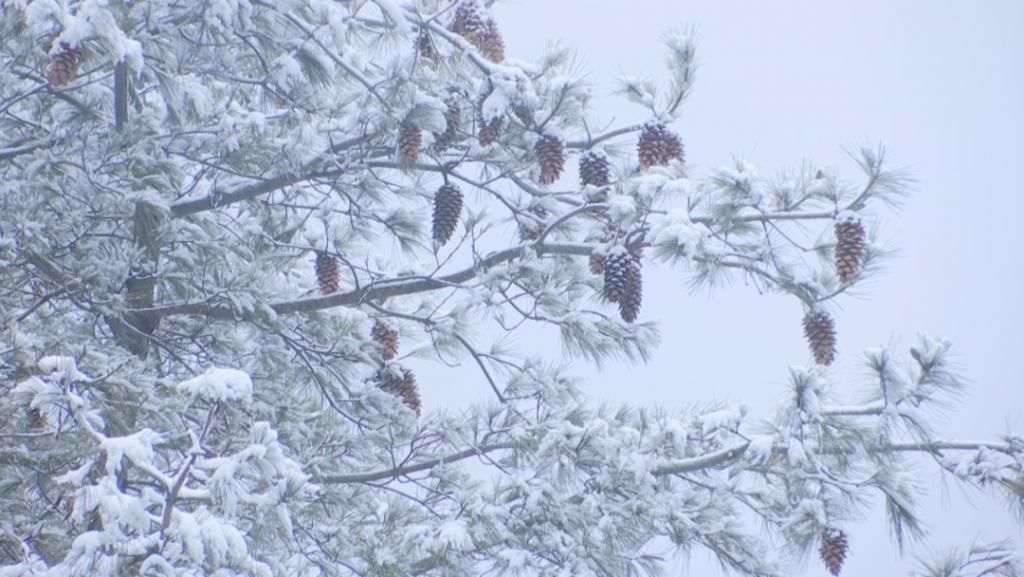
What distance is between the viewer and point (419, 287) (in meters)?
4.29

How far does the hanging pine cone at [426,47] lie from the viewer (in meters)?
4.08

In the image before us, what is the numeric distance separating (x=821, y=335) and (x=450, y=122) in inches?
58.4

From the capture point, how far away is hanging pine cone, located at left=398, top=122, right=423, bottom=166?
3919mm

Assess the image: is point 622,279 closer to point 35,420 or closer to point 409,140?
point 409,140

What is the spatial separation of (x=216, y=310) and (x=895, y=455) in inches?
96.5

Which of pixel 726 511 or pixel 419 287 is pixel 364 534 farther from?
pixel 726 511

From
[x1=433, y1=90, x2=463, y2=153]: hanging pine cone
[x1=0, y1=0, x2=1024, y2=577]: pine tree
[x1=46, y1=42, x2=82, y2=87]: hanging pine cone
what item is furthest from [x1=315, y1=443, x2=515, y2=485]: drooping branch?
[x1=46, y1=42, x2=82, y2=87]: hanging pine cone

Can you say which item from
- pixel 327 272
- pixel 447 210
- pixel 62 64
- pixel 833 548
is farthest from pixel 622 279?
pixel 62 64

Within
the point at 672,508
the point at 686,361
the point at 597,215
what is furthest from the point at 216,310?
the point at 686,361

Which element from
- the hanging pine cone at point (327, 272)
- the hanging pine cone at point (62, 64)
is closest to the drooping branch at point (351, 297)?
the hanging pine cone at point (327, 272)

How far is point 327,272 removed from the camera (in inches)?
177

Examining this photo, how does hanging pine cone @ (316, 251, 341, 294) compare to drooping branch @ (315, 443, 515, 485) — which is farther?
hanging pine cone @ (316, 251, 341, 294)

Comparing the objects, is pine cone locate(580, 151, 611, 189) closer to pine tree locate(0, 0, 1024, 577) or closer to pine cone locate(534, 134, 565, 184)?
pine tree locate(0, 0, 1024, 577)

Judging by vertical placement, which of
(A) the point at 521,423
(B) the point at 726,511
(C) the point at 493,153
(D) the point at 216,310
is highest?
(C) the point at 493,153
